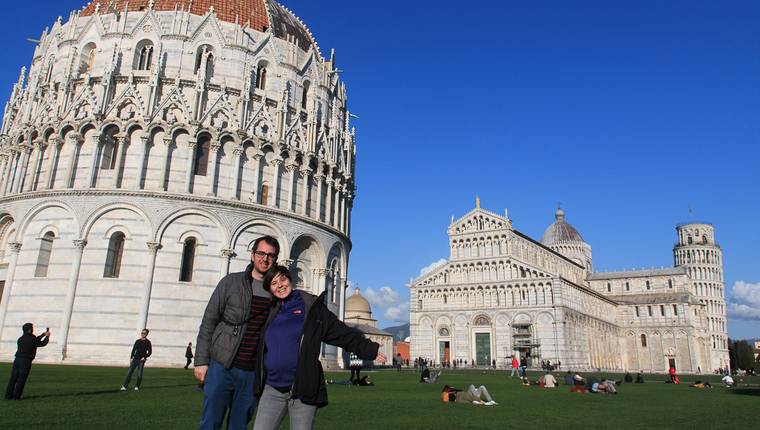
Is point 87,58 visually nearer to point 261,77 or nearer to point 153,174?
point 153,174

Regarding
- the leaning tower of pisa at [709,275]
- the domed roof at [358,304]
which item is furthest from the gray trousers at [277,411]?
the leaning tower of pisa at [709,275]

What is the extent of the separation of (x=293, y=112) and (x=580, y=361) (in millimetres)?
49761

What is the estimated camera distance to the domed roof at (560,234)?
95.1m

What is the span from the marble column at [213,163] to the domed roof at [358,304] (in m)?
38.0

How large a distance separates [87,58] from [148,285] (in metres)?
13.6

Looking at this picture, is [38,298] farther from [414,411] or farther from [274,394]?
[274,394]

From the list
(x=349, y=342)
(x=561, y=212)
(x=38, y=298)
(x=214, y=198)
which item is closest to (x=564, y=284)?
(x=561, y=212)

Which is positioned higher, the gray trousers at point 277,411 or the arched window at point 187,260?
the arched window at point 187,260

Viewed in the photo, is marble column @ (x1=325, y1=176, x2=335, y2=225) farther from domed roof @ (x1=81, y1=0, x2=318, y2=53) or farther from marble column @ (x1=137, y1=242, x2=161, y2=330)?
marble column @ (x1=137, y1=242, x2=161, y2=330)

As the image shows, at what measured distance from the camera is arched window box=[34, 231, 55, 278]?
2578cm

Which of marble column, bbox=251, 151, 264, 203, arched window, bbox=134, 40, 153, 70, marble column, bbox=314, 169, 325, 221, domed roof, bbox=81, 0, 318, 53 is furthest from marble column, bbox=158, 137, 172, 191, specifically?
domed roof, bbox=81, 0, 318, 53

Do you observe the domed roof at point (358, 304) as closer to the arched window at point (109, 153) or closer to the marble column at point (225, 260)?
Answer: the marble column at point (225, 260)

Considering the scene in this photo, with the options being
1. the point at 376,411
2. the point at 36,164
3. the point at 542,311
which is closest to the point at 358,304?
the point at 542,311

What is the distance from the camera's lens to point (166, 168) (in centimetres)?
2678
